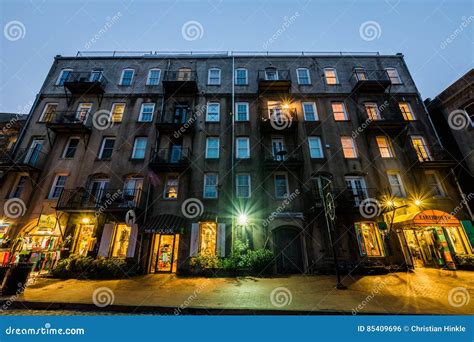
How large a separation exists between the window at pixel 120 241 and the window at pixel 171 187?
127 inches

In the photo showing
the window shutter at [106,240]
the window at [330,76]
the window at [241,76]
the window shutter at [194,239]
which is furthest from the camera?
the window at [241,76]

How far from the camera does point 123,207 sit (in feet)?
39.9

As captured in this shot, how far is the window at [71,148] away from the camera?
14.9 meters

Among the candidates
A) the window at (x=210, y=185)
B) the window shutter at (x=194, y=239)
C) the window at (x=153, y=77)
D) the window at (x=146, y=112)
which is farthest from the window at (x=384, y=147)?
the window at (x=153, y=77)

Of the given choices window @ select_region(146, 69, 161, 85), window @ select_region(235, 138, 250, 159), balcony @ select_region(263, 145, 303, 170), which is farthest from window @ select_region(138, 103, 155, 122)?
balcony @ select_region(263, 145, 303, 170)

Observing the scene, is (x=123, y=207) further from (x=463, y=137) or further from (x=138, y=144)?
(x=463, y=137)

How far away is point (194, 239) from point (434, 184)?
1719 cm

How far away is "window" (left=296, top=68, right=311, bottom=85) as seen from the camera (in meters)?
17.7

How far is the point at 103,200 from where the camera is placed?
41.8 feet

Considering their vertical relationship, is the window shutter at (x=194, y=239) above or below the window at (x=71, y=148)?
below

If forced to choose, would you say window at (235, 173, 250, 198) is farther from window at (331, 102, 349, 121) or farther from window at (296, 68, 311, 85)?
window at (296, 68, 311, 85)

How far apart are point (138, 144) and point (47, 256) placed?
347 inches

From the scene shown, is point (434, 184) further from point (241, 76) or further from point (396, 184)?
point (241, 76)

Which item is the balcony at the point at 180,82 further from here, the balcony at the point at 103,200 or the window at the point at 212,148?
the balcony at the point at 103,200
